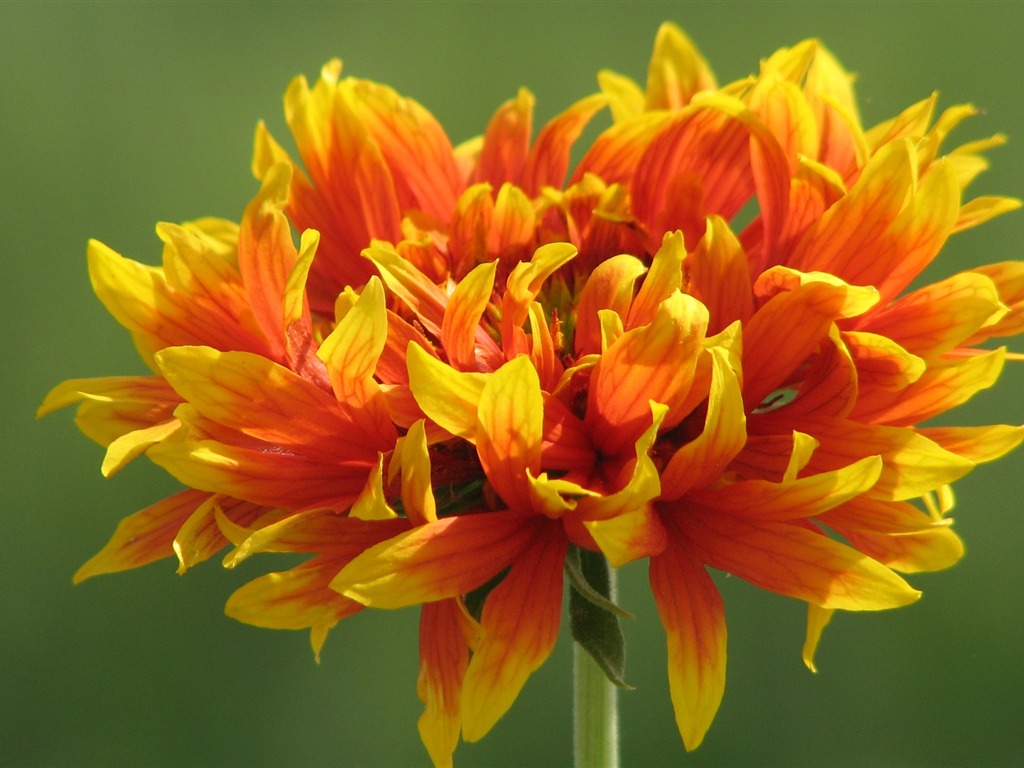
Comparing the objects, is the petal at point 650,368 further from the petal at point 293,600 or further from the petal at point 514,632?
the petal at point 293,600

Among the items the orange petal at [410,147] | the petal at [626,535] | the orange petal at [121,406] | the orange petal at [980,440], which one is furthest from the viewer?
the orange petal at [410,147]

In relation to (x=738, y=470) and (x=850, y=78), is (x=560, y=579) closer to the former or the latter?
(x=738, y=470)

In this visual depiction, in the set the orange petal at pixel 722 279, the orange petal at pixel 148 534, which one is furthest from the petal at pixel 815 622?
the orange petal at pixel 148 534

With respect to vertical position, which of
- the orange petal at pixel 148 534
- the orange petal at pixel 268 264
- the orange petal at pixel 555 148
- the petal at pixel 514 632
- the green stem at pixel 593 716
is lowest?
the green stem at pixel 593 716

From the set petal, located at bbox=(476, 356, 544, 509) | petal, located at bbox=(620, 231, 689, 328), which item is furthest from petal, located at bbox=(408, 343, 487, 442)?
petal, located at bbox=(620, 231, 689, 328)

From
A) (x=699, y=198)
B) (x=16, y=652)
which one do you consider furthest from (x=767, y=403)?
(x=16, y=652)

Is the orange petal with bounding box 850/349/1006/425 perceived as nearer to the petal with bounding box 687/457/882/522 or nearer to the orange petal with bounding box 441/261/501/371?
the petal with bounding box 687/457/882/522
